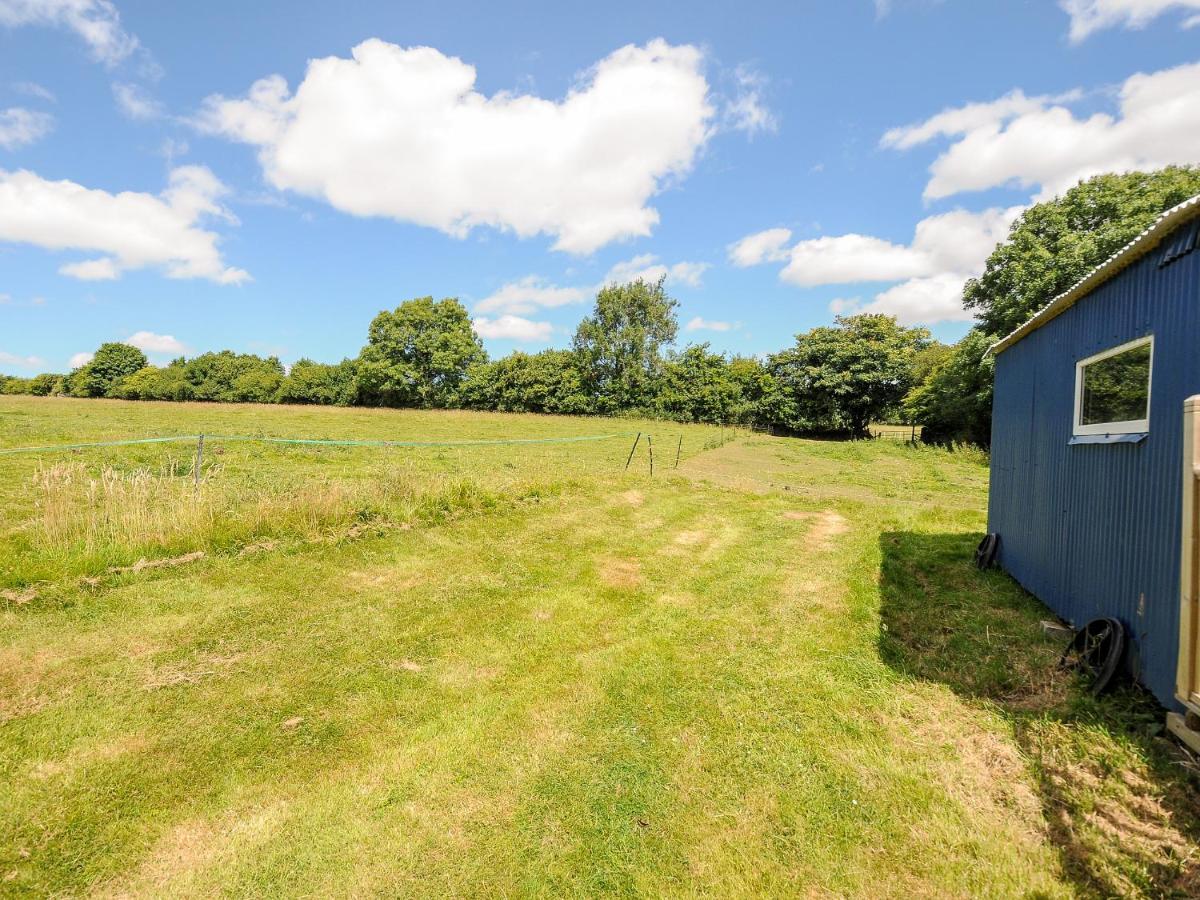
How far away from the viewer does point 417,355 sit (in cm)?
4791

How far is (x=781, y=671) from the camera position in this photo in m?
4.16

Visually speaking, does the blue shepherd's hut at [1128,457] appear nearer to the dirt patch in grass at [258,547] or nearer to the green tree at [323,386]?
the dirt patch in grass at [258,547]

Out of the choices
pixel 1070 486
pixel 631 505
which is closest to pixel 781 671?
pixel 1070 486

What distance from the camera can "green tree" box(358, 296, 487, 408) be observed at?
46.7 metres

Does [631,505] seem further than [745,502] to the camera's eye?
No

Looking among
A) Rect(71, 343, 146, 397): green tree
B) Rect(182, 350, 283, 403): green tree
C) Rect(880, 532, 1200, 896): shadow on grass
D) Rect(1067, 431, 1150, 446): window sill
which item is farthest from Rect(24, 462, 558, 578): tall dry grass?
Rect(71, 343, 146, 397): green tree

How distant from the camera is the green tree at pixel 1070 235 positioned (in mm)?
19609

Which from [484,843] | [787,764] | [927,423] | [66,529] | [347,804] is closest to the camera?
[484,843]

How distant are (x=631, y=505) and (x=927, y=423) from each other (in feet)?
86.6

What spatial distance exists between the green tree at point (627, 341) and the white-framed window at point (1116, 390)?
40742 mm

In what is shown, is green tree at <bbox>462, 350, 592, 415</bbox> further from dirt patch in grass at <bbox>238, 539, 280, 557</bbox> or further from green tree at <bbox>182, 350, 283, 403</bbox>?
dirt patch in grass at <bbox>238, 539, 280, 557</bbox>

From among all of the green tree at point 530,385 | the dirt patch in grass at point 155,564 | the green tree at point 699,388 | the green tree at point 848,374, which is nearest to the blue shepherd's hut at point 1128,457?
the dirt patch in grass at point 155,564

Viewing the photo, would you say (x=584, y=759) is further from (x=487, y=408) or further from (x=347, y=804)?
(x=487, y=408)

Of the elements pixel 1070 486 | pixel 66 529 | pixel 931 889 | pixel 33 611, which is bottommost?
pixel 931 889
